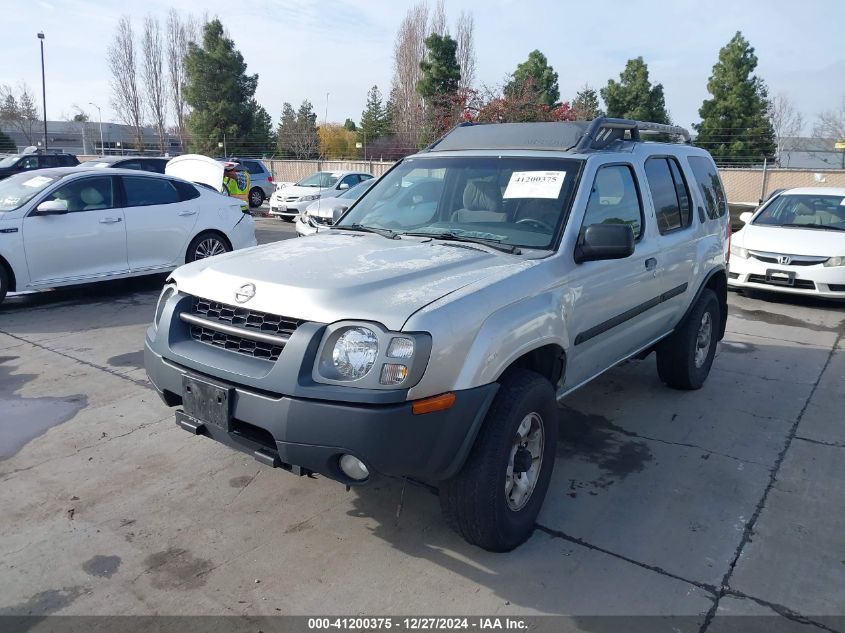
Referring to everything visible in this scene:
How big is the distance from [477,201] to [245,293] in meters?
1.64

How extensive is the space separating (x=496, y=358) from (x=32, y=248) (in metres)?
6.52

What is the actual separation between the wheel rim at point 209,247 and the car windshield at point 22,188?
188 cm

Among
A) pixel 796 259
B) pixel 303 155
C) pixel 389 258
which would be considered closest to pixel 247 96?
pixel 303 155

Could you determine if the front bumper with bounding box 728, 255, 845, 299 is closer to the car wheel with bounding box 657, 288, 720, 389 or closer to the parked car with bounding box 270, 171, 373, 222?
the car wheel with bounding box 657, 288, 720, 389

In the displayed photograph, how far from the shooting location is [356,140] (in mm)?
40875

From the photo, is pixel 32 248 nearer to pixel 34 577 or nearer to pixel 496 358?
pixel 34 577

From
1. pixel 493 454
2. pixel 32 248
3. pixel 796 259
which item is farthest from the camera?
pixel 796 259

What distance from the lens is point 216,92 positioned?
39.0 metres

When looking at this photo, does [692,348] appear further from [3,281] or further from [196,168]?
[196,168]

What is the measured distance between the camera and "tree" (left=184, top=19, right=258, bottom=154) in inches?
1510

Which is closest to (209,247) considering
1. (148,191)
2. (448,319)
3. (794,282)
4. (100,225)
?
(148,191)

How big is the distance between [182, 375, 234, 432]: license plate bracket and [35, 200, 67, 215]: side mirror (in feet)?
17.9

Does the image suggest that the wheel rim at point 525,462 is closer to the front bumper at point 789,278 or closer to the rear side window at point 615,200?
the rear side window at point 615,200

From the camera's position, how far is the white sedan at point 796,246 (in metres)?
8.54
